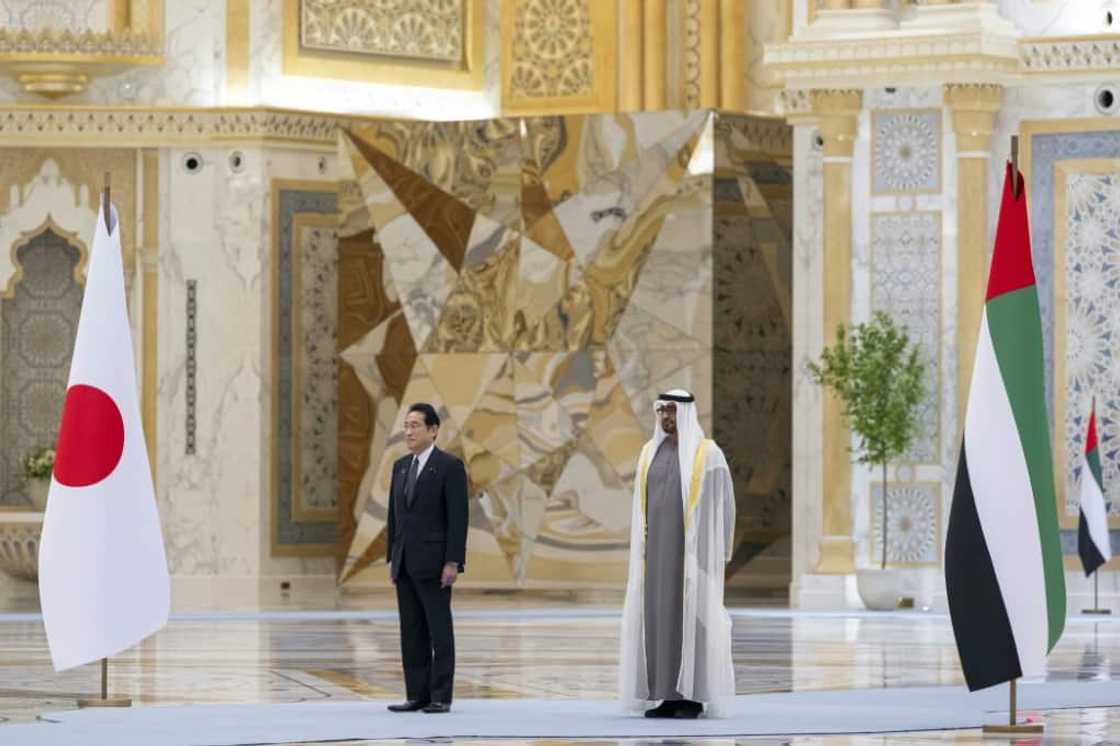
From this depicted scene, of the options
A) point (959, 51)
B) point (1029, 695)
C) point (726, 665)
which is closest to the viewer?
point (726, 665)

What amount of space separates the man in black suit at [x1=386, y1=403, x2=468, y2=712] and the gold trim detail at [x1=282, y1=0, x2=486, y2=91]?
10.7 m

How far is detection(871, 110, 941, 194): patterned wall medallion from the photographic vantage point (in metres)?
18.8

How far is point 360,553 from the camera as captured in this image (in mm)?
21000

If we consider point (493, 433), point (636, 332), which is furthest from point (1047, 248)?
point (493, 433)

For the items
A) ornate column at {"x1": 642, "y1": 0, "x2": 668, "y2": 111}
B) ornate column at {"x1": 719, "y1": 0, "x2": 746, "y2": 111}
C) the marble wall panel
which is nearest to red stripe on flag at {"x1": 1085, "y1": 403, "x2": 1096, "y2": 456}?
the marble wall panel

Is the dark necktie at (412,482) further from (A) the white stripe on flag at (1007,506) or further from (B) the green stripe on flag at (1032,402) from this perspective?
(B) the green stripe on flag at (1032,402)

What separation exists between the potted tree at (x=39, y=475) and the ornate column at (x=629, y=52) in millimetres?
5363

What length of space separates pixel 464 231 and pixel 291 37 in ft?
6.73

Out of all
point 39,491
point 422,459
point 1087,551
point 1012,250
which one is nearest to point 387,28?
point 39,491

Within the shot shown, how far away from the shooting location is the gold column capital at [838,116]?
1894 centimetres

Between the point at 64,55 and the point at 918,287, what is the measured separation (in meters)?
→ 6.79

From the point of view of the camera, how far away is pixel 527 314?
20.9 meters

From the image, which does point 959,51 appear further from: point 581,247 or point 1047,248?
point 581,247

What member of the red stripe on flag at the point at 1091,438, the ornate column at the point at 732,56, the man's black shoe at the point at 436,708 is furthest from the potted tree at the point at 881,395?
the man's black shoe at the point at 436,708
